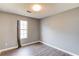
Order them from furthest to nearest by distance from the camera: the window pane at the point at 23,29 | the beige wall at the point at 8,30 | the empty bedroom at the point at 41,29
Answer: the window pane at the point at 23,29 < the beige wall at the point at 8,30 < the empty bedroom at the point at 41,29

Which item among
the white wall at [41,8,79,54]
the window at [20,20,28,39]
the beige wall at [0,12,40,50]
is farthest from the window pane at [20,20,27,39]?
the white wall at [41,8,79,54]

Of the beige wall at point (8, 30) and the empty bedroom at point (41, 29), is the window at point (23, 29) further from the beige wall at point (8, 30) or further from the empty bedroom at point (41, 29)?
Result: the beige wall at point (8, 30)

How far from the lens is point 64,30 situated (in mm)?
3281

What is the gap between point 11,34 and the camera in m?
3.59

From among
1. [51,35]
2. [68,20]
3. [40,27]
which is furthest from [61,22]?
[40,27]

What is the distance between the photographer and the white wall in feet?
9.14

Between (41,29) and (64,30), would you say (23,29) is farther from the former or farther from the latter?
(64,30)

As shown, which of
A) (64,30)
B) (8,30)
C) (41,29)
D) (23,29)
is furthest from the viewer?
(41,29)

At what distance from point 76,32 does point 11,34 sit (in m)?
2.98

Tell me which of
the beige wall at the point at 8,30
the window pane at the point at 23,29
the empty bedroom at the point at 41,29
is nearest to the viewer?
the empty bedroom at the point at 41,29

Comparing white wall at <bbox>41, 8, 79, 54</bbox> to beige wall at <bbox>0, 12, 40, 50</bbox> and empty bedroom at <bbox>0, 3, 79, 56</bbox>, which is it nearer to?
empty bedroom at <bbox>0, 3, 79, 56</bbox>

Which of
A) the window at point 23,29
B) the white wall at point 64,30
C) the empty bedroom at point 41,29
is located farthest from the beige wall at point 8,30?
the white wall at point 64,30

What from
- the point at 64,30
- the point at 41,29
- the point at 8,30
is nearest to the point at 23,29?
the point at 8,30

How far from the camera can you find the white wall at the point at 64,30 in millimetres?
2785
